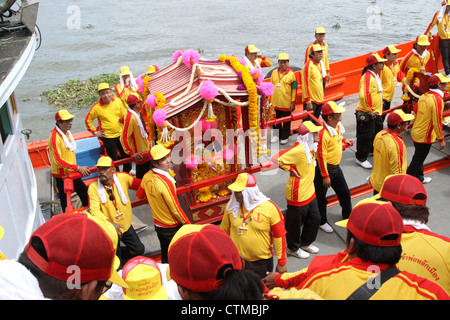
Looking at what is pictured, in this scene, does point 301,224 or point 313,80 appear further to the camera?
point 313,80

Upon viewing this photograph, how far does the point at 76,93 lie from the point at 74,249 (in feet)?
46.3

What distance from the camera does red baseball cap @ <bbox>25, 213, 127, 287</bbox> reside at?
5.67 feet

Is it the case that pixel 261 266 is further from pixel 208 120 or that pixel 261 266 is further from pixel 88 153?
pixel 88 153

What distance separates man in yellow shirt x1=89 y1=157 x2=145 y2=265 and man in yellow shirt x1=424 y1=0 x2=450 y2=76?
808cm

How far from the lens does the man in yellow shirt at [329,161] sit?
5.02 metres

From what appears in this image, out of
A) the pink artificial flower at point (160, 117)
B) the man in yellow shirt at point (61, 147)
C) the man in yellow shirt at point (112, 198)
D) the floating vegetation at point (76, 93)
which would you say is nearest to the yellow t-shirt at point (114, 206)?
the man in yellow shirt at point (112, 198)

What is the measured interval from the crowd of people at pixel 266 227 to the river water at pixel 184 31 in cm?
821

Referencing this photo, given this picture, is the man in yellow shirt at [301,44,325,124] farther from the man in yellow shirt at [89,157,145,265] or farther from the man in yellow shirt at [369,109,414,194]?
the man in yellow shirt at [89,157,145,265]

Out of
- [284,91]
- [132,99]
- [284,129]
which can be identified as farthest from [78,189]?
[284,91]

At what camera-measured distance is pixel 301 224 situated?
479 cm

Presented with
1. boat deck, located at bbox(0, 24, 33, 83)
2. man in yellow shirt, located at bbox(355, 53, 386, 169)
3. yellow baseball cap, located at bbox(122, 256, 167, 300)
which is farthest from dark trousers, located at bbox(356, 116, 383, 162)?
boat deck, located at bbox(0, 24, 33, 83)

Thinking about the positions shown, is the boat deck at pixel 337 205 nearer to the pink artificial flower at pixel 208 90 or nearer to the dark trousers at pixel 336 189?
the dark trousers at pixel 336 189

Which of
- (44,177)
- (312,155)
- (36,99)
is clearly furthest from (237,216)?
(36,99)

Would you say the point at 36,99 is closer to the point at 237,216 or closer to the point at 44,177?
the point at 44,177
